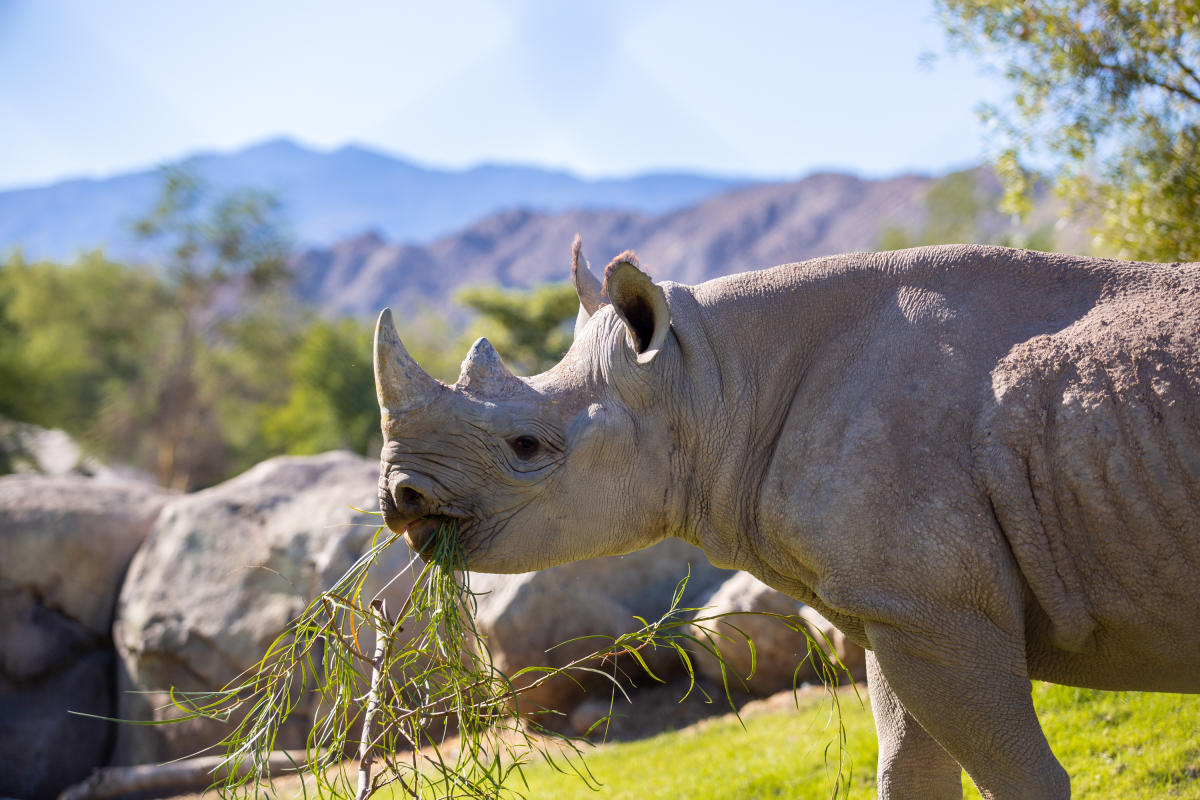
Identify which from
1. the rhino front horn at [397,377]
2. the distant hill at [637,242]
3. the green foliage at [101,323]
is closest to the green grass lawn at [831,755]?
the rhino front horn at [397,377]

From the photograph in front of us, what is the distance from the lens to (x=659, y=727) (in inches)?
361

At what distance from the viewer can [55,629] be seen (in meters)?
10.7

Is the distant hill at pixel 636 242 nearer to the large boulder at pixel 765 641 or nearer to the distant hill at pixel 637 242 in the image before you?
the distant hill at pixel 637 242

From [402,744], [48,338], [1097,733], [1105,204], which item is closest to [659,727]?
[402,744]

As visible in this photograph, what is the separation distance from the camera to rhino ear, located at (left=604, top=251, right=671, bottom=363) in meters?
3.42

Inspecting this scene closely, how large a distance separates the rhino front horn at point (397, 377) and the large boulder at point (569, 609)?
19.2 ft

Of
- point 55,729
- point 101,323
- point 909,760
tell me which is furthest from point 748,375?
point 101,323

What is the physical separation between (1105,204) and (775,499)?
735 centimetres

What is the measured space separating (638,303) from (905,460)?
1.00m

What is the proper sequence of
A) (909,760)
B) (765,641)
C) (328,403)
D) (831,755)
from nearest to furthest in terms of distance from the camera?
(909,760), (831,755), (765,641), (328,403)

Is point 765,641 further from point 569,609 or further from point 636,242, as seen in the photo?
point 636,242

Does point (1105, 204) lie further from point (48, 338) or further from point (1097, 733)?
point (48, 338)

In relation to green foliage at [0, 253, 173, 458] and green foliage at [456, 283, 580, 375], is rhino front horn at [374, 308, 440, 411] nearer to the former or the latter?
green foliage at [456, 283, 580, 375]

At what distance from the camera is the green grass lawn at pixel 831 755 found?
17.0 ft
